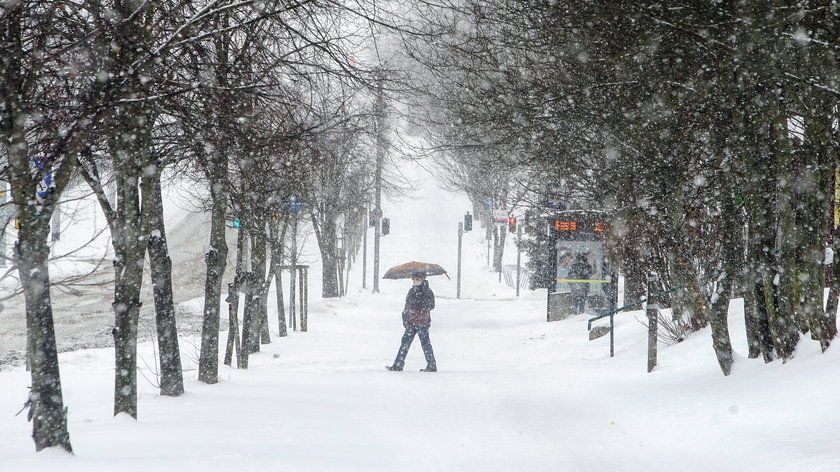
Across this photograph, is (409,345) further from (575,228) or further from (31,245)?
(575,228)

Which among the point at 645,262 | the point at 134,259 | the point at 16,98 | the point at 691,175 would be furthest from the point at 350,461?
the point at 645,262

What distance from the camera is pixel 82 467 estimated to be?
4.90 m

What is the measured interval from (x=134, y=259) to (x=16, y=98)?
254cm

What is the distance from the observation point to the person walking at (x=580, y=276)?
22.0 metres

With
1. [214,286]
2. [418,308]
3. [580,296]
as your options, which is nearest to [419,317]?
[418,308]

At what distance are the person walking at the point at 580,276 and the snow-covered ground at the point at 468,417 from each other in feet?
24.4

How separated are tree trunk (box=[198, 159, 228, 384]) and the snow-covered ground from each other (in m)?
0.25

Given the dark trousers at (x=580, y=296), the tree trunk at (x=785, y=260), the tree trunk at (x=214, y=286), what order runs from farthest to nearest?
1. the dark trousers at (x=580, y=296)
2. the tree trunk at (x=214, y=286)
3. the tree trunk at (x=785, y=260)

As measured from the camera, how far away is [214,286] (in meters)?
10.2

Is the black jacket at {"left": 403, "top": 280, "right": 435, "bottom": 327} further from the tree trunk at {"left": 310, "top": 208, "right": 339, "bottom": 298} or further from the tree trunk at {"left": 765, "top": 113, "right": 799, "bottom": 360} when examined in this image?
the tree trunk at {"left": 310, "top": 208, "right": 339, "bottom": 298}

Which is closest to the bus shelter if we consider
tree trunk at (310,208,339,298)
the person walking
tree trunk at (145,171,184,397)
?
the person walking


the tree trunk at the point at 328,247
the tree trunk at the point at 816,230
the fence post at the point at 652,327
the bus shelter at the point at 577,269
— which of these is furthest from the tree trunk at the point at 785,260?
the tree trunk at the point at 328,247

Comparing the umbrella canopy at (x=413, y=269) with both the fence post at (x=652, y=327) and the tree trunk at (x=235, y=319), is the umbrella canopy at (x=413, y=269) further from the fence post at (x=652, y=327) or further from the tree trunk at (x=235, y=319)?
the fence post at (x=652, y=327)

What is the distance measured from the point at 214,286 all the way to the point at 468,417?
375 cm
